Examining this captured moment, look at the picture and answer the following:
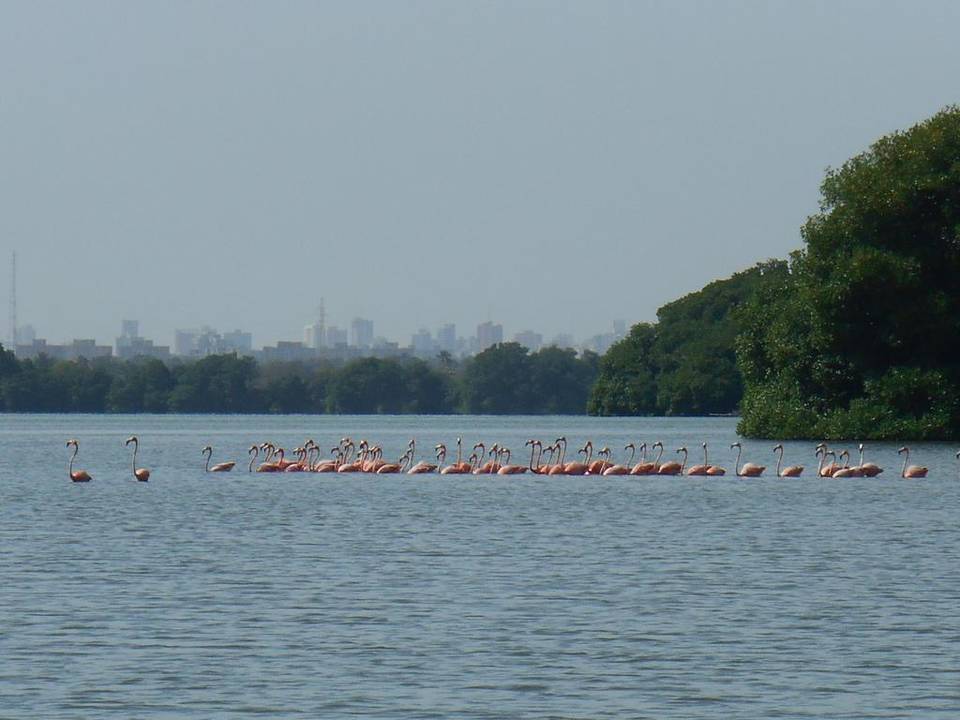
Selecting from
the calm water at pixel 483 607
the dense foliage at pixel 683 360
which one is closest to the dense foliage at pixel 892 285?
the calm water at pixel 483 607

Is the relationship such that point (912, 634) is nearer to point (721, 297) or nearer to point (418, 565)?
point (418, 565)

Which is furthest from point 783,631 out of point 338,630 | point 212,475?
point 212,475

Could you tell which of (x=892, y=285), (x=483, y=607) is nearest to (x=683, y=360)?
(x=892, y=285)

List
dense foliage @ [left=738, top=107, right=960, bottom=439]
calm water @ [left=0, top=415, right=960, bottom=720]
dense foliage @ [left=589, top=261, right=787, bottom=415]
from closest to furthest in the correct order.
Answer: calm water @ [left=0, top=415, right=960, bottom=720] < dense foliage @ [left=738, top=107, right=960, bottom=439] < dense foliage @ [left=589, top=261, right=787, bottom=415]

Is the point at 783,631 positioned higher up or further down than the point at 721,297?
further down

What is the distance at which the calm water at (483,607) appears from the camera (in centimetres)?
1911

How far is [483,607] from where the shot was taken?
2508 centimetres

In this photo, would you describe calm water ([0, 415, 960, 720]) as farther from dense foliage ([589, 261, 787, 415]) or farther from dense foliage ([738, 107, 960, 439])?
dense foliage ([589, 261, 787, 415])

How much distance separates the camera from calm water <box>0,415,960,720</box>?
1911cm

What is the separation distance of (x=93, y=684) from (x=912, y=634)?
8.91 meters

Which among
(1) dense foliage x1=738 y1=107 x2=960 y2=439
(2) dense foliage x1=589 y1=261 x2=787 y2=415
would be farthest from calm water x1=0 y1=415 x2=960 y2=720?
(2) dense foliage x1=589 y1=261 x2=787 y2=415

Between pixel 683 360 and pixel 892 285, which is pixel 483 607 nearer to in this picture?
pixel 892 285

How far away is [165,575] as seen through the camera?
2891 cm

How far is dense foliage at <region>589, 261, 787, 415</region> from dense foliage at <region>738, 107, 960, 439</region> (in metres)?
63.4
